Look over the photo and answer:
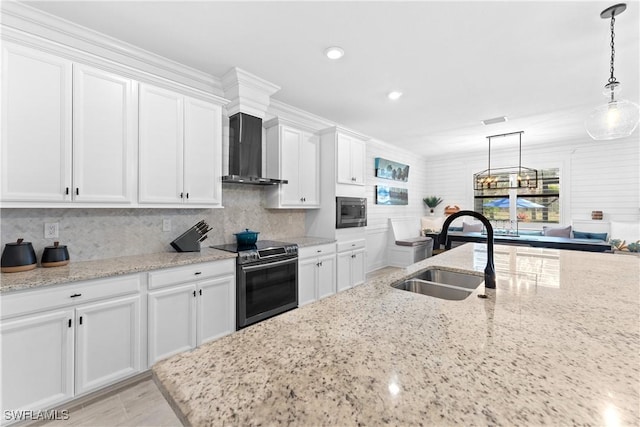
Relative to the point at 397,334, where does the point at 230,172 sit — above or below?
above

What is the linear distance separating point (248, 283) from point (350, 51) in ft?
7.91

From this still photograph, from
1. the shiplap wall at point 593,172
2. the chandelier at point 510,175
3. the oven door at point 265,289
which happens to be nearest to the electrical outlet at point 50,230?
the oven door at point 265,289

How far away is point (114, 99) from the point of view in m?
2.17

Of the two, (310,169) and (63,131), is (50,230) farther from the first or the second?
(310,169)

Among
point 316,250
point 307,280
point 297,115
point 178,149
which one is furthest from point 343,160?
point 178,149

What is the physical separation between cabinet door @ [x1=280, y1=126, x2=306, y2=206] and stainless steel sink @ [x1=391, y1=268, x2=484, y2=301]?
218 centimetres

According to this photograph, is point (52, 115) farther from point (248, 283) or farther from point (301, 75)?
point (301, 75)

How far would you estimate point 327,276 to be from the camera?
3621 millimetres

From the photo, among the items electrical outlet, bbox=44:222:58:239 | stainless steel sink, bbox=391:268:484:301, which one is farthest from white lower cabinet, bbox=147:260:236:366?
stainless steel sink, bbox=391:268:484:301

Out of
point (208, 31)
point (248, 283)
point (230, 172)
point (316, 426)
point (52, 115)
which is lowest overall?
point (248, 283)

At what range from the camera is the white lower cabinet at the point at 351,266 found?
3.83m

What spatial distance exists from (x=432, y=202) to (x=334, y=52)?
5.74 metres

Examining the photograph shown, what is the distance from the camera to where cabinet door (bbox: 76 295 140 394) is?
1796 mm

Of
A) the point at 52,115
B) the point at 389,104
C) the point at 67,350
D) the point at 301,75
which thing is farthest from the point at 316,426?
the point at 389,104
